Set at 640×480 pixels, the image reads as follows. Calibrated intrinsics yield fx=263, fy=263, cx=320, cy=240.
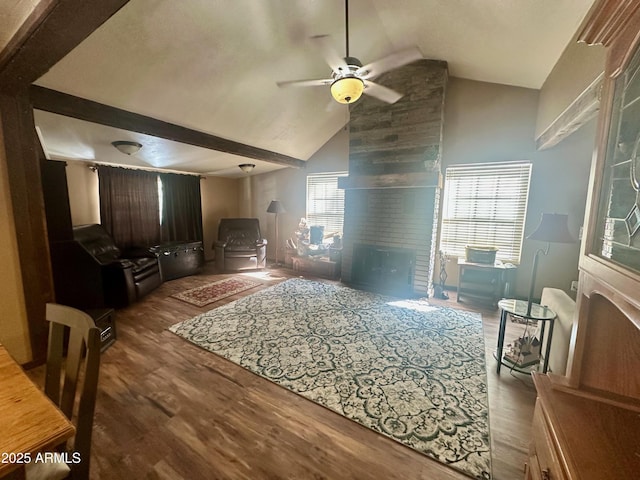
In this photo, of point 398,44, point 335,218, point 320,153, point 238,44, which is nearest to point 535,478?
point 238,44

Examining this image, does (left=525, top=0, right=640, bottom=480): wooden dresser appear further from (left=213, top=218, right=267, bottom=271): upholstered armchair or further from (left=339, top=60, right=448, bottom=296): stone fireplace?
(left=213, top=218, right=267, bottom=271): upholstered armchair

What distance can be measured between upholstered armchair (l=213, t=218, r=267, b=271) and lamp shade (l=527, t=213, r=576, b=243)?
4.56 meters

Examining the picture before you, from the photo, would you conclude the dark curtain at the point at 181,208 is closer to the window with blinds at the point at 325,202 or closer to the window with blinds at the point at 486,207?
the window with blinds at the point at 325,202

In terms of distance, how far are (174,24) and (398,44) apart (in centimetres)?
251

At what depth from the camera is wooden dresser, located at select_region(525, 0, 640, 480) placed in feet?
2.51

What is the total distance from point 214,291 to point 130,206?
225 centimetres

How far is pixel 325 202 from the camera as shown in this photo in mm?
5621

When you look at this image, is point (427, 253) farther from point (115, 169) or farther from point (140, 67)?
point (115, 169)

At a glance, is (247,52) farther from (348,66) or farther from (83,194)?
(83,194)

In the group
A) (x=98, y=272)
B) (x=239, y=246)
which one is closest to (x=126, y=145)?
(x=98, y=272)

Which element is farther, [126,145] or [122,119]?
[126,145]

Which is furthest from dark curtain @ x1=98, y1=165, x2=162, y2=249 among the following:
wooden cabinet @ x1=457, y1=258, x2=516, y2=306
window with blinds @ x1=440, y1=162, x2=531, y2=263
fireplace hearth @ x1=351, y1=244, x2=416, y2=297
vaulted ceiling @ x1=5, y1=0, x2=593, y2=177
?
wooden cabinet @ x1=457, y1=258, x2=516, y2=306

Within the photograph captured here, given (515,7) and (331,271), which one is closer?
(515,7)

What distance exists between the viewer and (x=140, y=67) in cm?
232
